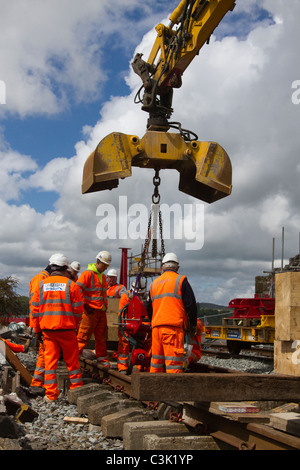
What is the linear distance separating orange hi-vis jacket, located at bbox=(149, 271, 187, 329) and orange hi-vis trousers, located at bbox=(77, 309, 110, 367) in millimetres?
2606

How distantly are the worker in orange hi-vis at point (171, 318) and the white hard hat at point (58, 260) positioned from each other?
166 centimetres

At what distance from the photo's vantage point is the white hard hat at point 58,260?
6.85 meters

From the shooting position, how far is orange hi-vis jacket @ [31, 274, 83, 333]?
21.3 feet

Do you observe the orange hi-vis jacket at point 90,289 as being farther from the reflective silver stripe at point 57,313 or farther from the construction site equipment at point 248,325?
the construction site equipment at point 248,325

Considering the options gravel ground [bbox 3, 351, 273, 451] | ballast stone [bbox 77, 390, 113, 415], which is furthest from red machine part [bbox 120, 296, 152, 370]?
gravel ground [bbox 3, 351, 273, 451]

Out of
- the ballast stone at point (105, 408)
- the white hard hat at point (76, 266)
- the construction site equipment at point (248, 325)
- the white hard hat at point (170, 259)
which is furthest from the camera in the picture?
the construction site equipment at point (248, 325)

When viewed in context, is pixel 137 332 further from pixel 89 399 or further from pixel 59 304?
pixel 89 399

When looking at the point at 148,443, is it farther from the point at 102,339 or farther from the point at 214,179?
the point at 102,339

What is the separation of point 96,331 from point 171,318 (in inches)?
120

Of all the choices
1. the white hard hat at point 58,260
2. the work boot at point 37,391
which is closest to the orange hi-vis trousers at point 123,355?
the work boot at point 37,391

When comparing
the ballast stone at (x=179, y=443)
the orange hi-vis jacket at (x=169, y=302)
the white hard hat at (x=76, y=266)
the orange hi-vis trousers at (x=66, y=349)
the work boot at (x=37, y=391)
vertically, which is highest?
the white hard hat at (x=76, y=266)

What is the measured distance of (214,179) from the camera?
22.0 feet
